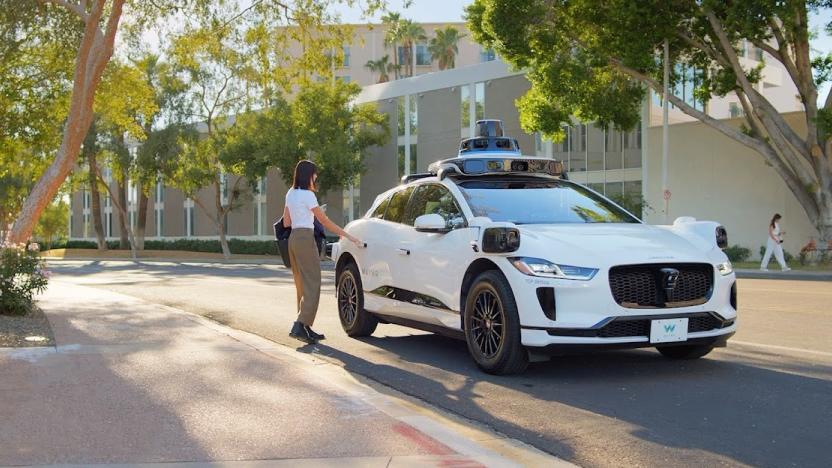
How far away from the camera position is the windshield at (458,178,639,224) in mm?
7949

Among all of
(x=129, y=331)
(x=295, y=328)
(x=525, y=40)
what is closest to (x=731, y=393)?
(x=295, y=328)

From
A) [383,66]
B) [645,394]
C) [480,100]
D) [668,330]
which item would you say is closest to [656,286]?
[668,330]

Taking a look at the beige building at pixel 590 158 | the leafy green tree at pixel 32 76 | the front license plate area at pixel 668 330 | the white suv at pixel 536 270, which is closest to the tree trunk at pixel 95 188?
the beige building at pixel 590 158

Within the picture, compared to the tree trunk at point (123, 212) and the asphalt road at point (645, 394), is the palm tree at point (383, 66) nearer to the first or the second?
the tree trunk at point (123, 212)

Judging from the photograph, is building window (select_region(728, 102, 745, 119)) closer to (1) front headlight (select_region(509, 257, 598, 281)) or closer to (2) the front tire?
(2) the front tire

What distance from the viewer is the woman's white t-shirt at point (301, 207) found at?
30.1 ft

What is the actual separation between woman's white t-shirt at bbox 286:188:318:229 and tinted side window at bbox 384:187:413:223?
80 cm

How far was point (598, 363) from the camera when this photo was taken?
26.0 ft

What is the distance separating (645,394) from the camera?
21.4 ft

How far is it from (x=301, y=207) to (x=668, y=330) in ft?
12.9

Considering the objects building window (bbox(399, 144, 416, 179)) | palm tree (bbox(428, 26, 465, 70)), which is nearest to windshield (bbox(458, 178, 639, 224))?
building window (bbox(399, 144, 416, 179))

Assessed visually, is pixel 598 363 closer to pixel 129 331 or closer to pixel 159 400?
pixel 159 400

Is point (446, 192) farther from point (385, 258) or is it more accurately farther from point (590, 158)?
point (590, 158)

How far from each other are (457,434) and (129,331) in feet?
18.7
